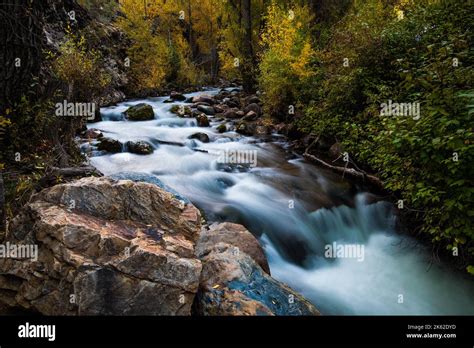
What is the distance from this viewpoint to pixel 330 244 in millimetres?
7168

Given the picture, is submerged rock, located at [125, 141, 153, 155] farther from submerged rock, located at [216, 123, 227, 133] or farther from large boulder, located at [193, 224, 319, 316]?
large boulder, located at [193, 224, 319, 316]

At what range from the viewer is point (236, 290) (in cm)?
377

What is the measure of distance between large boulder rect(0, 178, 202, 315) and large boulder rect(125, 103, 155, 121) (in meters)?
11.7

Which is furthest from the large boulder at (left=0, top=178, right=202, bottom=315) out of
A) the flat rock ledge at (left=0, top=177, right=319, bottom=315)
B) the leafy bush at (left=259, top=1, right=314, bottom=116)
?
the leafy bush at (left=259, top=1, right=314, bottom=116)

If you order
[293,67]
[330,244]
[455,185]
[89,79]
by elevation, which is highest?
[293,67]

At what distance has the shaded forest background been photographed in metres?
5.07

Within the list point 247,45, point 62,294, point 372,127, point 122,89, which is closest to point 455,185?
point 372,127

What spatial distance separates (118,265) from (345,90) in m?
9.11

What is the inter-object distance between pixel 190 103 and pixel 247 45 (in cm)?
490

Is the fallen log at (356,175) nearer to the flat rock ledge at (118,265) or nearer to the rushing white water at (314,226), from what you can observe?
the rushing white water at (314,226)

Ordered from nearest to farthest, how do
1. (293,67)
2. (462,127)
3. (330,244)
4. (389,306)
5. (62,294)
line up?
(62,294) < (462,127) < (389,306) < (330,244) < (293,67)

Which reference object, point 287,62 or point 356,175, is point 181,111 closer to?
point 287,62

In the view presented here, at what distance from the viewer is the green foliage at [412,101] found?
4.99 meters

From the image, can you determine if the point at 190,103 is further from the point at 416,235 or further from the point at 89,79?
the point at 416,235
